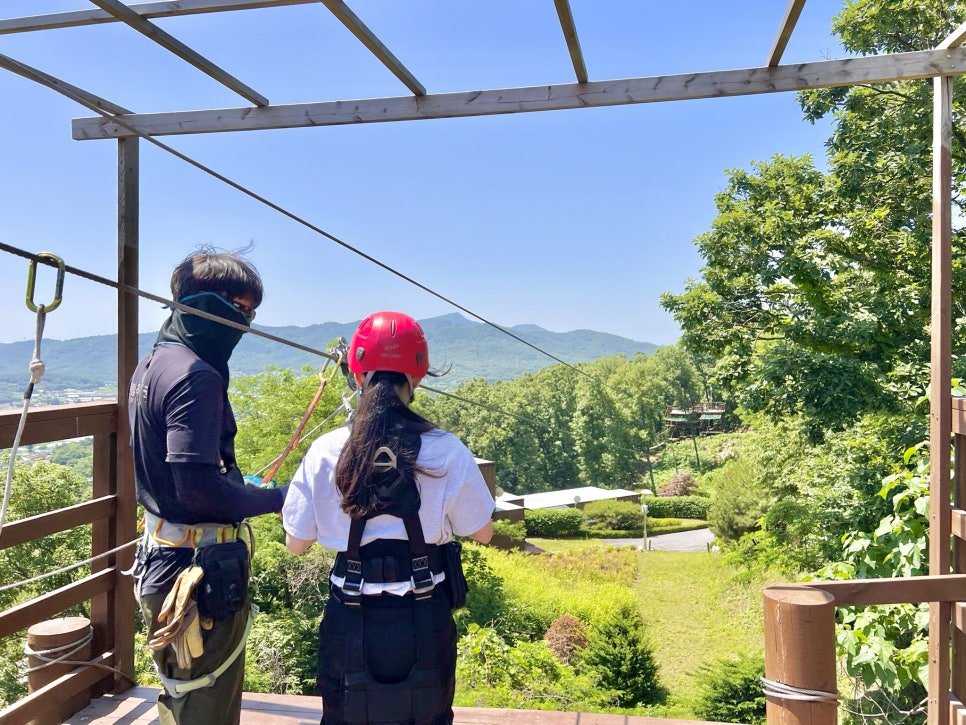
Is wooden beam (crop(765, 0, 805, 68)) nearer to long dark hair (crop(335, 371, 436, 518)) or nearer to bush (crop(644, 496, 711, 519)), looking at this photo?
long dark hair (crop(335, 371, 436, 518))

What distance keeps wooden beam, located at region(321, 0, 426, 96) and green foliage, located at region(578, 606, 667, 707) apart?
15.1 m

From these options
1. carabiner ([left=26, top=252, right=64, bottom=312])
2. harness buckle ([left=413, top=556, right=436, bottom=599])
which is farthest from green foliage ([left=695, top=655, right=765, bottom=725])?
carabiner ([left=26, top=252, right=64, bottom=312])

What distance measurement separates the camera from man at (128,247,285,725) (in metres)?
1.59

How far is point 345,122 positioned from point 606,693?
50.2 feet

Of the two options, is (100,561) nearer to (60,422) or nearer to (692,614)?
(60,422)

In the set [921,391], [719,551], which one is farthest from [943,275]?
[719,551]

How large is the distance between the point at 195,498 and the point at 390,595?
0.50 m

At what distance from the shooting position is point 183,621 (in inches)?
64.2

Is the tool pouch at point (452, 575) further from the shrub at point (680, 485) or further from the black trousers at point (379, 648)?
the shrub at point (680, 485)

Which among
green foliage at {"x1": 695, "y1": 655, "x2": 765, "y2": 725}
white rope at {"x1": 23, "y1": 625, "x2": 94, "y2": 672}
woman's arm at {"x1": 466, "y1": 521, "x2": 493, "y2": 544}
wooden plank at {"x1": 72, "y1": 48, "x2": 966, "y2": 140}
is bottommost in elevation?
green foliage at {"x1": 695, "y1": 655, "x2": 765, "y2": 725}

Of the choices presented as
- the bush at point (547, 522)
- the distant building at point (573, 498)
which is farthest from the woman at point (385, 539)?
the bush at point (547, 522)

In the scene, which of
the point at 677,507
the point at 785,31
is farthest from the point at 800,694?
the point at 677,507

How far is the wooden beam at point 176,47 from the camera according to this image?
1.85 metres

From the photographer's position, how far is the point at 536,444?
1896 inches
